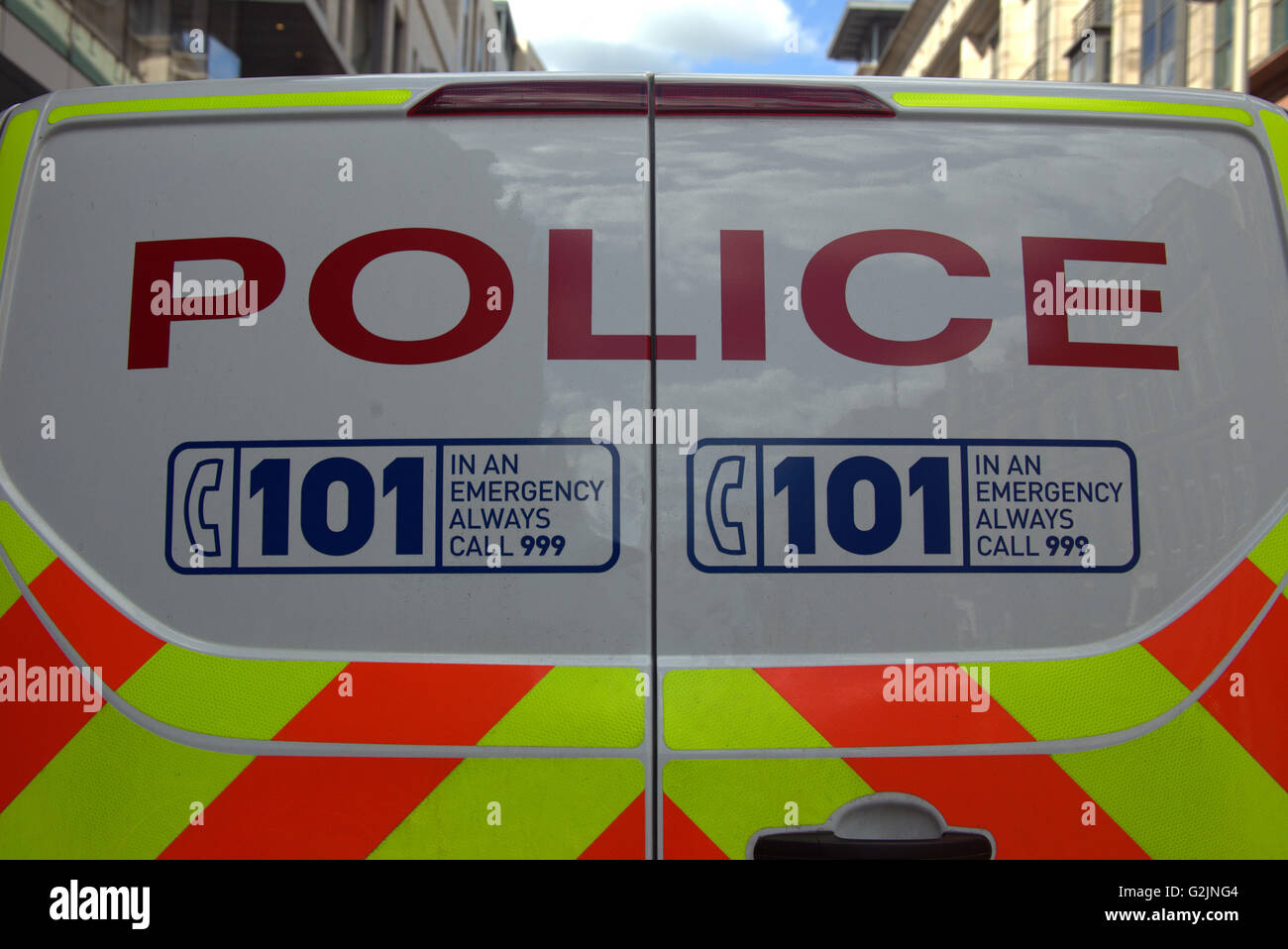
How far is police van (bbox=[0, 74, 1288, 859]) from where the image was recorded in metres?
1.63

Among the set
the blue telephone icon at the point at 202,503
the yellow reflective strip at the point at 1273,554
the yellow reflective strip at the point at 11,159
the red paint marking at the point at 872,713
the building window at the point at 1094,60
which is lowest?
the red paint marking at the point at 872,713

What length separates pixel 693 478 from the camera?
1652mm

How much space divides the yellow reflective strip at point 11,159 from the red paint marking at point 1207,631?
2.22 metres

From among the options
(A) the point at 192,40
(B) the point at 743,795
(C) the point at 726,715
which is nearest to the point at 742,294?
(C) the point at 726,715

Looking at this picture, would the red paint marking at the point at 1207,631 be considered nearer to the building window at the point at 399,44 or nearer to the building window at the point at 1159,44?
the building window at the point at 1159,44

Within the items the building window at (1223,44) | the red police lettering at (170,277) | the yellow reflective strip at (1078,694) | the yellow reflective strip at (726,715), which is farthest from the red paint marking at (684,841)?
the building window at (1223,44)

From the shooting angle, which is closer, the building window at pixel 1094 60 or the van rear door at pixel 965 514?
the van rear door at pixel 965 514

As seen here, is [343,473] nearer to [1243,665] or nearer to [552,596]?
[552,596]

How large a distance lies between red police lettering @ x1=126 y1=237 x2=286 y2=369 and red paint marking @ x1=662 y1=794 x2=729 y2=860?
3.80 ft

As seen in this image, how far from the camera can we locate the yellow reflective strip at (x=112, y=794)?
163 cm

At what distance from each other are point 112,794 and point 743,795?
1.09m

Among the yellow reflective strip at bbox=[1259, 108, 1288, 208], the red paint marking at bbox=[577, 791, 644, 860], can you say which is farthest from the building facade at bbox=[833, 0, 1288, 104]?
the red paint marking at bbox=[577, 791, 644, 860]
